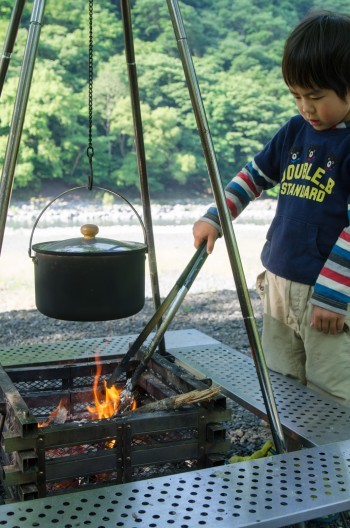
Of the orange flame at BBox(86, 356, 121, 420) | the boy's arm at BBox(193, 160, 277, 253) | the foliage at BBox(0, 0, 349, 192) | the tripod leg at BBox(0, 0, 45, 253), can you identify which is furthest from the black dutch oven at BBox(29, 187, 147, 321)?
the foliage at BBox(0, 0, 349, 192)

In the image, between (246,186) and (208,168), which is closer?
(208,168)

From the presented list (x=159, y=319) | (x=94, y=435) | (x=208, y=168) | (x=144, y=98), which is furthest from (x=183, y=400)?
(x=144, y=98)

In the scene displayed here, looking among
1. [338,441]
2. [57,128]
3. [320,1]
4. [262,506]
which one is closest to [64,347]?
[338,441]

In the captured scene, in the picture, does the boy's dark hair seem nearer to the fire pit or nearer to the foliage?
the fire pit

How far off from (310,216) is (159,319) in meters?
0.57

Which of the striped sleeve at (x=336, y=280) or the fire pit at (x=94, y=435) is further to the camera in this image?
the striped sleeve at (x=336, y=280)

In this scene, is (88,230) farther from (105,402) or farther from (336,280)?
(336,280)

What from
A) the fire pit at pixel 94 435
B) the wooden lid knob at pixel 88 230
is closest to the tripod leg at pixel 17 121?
the wooden lid knob at pixel 88 230

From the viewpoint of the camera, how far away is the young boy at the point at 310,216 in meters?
2.01

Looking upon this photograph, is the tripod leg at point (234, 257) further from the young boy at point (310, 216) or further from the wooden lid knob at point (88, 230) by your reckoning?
the wooden lid knob at point (88, 230)

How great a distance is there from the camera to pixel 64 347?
2.71 m

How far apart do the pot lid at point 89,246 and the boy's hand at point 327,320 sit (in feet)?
1.80

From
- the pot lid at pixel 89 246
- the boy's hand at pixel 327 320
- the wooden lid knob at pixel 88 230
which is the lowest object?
the boy's hand at pixel 327 320

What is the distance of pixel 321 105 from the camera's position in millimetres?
2043
